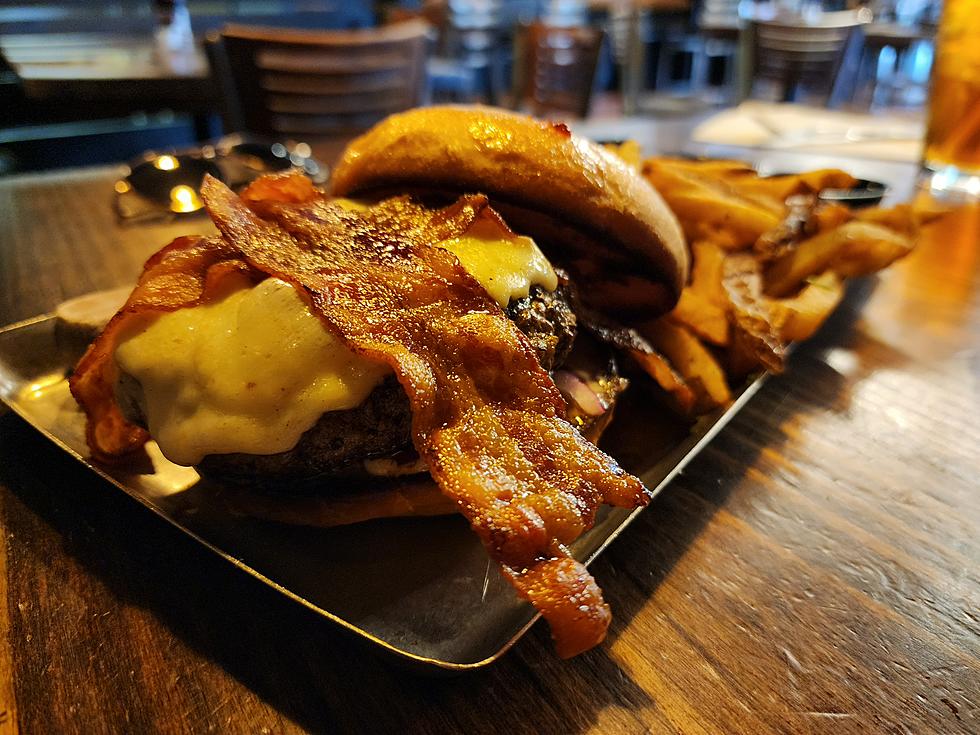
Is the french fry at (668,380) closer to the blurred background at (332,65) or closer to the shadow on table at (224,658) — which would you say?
the shadow on table at (224,658)

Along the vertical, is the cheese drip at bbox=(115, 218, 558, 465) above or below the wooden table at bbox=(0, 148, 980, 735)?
above

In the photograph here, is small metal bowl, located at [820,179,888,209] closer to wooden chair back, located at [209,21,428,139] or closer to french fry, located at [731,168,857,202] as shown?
french fry, located at [731,168,857,202]

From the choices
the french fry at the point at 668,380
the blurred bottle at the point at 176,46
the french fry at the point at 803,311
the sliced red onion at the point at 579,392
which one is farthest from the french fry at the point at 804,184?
the blurred bottle at the point at 176,46

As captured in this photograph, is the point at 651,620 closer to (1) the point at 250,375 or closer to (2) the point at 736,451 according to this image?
(2) the point at 736,451

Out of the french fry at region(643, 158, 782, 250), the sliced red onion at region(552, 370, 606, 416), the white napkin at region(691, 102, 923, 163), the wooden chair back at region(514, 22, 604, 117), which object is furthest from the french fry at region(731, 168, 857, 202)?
the wooden chair back at region(514, 22, 604, 117)

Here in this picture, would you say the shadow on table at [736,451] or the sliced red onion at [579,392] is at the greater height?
the sliced red onion at [579,392]
